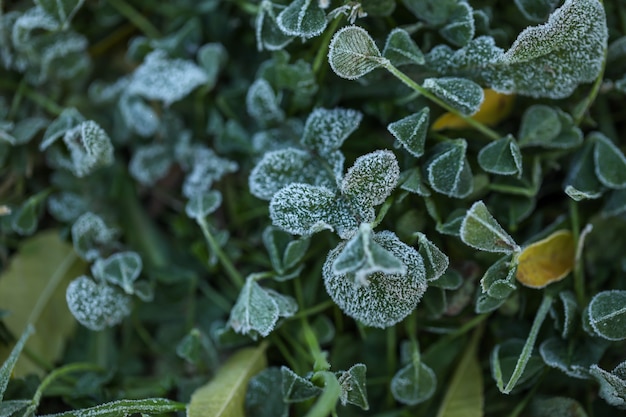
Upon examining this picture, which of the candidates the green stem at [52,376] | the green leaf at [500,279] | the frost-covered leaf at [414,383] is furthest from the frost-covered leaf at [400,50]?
the green stem at [52,376]

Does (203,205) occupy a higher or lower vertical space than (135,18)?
lower

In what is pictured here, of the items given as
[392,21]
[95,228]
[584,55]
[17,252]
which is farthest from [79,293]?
[584,55]

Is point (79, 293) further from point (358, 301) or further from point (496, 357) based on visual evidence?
point (496, 357)

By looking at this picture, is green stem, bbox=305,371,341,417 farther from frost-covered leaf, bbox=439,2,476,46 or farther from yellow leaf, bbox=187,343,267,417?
frost-covered leaf, bbox=439,2,476,46

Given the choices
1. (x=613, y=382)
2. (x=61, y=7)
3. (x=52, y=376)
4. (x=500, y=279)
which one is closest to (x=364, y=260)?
(x=500, y=279)

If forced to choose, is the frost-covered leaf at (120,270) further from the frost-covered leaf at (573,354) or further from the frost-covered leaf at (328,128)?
the frost-covered leaf at (573,354)

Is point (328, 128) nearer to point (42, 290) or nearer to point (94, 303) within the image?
point (94, 303)

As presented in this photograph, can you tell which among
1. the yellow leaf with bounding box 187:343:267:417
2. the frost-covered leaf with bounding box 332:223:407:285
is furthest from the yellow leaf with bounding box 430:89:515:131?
the yellow leaf with bounding box 187:343:267:417
